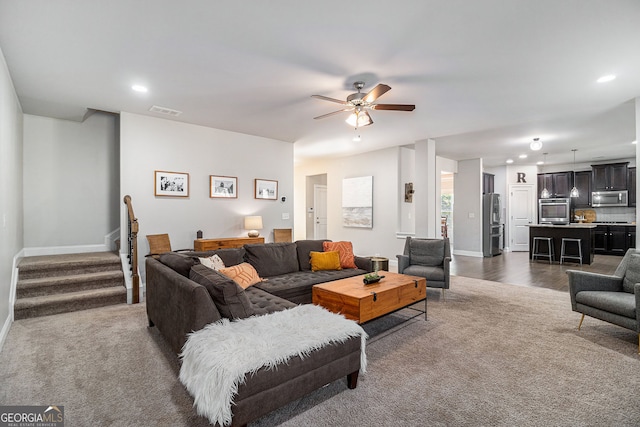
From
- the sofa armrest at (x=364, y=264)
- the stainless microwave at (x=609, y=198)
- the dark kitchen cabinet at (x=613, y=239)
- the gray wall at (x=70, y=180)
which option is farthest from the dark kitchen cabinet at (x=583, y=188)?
the gray wall at (x=70, y=180)

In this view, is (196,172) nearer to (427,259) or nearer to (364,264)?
(364,264)

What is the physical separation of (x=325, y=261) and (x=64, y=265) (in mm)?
3761

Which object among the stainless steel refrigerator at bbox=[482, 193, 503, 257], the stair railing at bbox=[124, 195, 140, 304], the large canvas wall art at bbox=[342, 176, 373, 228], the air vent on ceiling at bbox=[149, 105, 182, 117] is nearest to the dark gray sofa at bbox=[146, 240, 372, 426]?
the stair railing at bbox=[124, 195, 140, 304]

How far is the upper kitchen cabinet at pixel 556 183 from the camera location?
9867 millimetres

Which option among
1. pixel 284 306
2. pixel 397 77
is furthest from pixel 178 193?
pixel 397 77

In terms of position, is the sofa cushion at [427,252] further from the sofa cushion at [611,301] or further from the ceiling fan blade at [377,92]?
the ceiling fan blade at [377,92]

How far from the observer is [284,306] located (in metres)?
2.80

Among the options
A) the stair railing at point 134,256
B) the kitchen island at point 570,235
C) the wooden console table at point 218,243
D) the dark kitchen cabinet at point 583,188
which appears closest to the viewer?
the stair railing at point 134,256

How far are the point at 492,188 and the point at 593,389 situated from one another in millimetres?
8756

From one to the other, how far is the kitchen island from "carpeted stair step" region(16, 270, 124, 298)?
9.50 meters

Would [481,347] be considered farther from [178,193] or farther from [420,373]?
[178,193]

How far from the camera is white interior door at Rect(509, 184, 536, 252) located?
10211mm

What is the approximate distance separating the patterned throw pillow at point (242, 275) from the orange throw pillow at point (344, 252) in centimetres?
138
